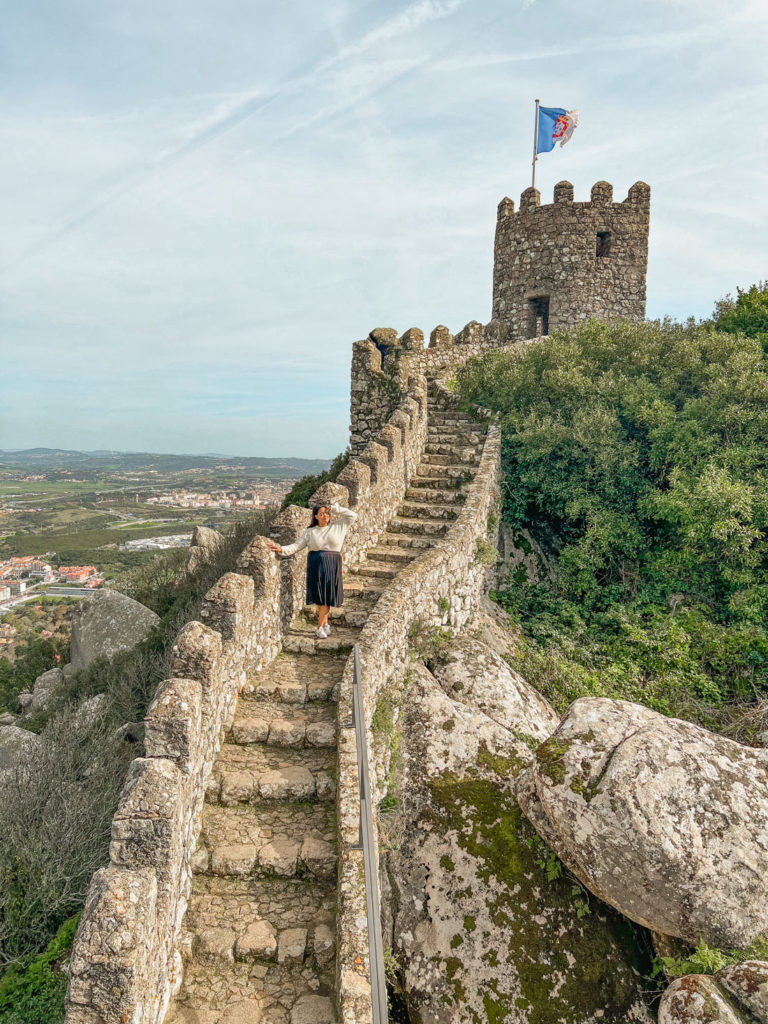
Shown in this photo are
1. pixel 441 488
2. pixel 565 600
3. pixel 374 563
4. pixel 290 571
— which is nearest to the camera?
pixel 290 571

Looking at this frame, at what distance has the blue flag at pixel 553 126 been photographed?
67.5ft

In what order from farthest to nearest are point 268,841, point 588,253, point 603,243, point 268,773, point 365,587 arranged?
point 603,243 → point 588,253 → point 365,587 → point 268,773 → point 268,841

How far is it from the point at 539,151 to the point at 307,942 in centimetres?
2259

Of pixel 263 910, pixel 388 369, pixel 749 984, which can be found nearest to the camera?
pixel 263 910

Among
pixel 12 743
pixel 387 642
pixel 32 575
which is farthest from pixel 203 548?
pixel 32 575

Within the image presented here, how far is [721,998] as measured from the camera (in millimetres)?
4391

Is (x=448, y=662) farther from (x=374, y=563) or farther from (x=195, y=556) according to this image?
(x=195, y=556)

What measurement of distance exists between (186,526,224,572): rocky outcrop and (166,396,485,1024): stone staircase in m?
9.70

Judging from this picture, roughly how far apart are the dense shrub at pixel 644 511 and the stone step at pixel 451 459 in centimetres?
79

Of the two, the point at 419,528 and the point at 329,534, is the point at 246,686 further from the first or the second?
the point at 419,528

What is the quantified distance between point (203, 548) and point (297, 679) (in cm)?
1123

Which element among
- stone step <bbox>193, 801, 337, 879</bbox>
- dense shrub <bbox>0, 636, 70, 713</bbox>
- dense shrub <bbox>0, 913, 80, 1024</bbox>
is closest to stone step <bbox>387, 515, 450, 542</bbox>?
stone step <bbox>193, 801, 337, 879</bbox>

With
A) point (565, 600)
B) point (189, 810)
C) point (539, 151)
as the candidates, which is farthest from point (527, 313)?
point (189, 810)

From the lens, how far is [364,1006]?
340cm
